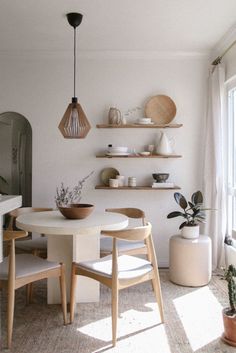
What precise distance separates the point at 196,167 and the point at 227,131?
533mm

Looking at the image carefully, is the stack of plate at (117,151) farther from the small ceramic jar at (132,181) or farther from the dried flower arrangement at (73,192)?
the dried flower arrangement at (73,192)

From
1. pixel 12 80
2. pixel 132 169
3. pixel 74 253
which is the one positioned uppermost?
pixel 12 80

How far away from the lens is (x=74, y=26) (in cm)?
320

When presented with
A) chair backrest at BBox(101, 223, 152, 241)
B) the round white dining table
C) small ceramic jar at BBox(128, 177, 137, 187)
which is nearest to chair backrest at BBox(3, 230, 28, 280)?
the round white dining table

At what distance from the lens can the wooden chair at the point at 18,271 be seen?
2.37 metres

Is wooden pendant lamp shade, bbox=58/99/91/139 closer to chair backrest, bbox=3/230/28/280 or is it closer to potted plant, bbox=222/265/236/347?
chair backrest, bbox=3/230/28/280

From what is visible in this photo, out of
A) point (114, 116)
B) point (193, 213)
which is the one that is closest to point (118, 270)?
point (193, 213)

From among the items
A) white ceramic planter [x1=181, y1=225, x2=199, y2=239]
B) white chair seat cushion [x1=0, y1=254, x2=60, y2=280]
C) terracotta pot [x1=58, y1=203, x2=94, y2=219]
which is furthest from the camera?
white ceramic planter [x1=181, y1=225, x2=199, y2=239]

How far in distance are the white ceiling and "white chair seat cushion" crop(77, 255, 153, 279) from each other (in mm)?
2011

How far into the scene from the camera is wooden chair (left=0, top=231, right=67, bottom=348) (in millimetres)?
2367

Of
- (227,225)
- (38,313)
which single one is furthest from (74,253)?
(227,225)

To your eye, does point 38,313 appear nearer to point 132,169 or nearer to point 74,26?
point 132,169

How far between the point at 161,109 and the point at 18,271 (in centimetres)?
250

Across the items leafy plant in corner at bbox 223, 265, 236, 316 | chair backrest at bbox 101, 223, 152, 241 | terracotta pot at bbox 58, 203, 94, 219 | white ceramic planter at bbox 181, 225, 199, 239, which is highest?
terracotta pot at bbox 58, 203, 94, 219
